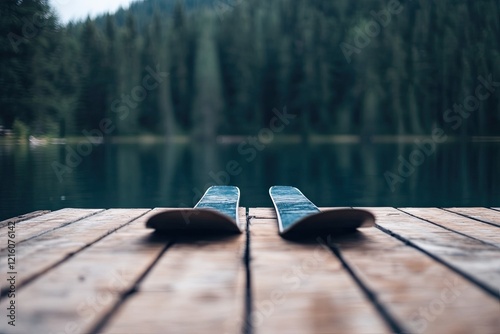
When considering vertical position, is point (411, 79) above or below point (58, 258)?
above

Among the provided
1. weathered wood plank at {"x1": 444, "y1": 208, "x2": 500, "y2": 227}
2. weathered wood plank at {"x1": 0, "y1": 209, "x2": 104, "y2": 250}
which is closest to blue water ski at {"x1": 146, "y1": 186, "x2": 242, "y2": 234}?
weathered wood plank at {"x1": 0, "y1": 209, "x2": 104, "y2": 250}

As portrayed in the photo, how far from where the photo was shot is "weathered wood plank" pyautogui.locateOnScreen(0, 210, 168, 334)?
1.93 meters

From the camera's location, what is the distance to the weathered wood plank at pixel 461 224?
11.8 ft

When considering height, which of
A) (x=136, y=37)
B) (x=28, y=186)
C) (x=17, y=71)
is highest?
(x=136, y=37)

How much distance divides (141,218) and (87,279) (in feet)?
6.97

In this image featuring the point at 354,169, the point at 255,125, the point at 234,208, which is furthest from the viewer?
the point at 255,125

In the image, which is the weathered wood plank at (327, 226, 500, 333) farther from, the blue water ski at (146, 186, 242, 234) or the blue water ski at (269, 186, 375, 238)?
the blue water ski at (146, 186, 242, 234)

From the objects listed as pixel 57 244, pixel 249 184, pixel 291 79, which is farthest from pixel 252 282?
pixel 291 79

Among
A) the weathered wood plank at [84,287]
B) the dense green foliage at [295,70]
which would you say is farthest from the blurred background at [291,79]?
the weathered wood plank at [84,287]

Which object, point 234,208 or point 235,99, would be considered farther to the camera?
point 235,99

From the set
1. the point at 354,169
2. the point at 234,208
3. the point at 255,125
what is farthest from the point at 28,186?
the point at 255,125

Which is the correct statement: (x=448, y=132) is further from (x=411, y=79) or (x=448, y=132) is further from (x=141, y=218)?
(x=141, y=218)

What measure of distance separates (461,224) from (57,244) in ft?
9.20

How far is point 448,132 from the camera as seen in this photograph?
61.3 metres
